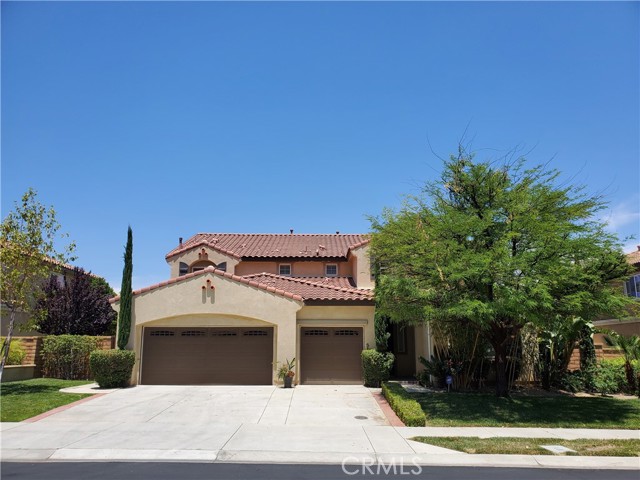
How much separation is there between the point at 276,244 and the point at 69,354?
535 inches

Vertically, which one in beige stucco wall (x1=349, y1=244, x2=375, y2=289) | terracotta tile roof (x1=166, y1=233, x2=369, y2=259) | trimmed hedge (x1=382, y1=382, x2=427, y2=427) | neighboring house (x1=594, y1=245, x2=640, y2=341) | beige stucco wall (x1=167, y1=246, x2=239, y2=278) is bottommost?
trimmed hedge (x1=382, y1=382, x2=427, y2=427)

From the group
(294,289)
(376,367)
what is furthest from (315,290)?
(376,367)

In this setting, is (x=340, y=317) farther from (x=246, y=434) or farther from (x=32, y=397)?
(x=32, y=397)

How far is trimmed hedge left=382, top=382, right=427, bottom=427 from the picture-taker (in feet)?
40.9

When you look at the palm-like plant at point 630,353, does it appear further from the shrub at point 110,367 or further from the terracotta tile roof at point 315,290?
the shrub at point 110,367

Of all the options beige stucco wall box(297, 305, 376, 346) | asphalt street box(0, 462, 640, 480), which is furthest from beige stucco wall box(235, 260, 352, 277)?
asphalt street box(0, 462, 640, 480)

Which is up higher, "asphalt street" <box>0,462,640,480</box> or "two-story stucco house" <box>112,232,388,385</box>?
"two-story stucco house" <box>112,232,388,385</box>

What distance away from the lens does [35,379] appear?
2072 centimetres

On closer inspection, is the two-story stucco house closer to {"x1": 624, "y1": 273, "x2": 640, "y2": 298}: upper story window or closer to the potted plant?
the potted plant

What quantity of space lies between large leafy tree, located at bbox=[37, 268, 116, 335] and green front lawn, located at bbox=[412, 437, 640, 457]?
60.0 feet

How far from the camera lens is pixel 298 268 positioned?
28.3 meters

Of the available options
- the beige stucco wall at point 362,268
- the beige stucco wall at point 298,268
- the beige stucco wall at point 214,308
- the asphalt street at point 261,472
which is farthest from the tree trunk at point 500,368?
the beige stucco wall at point 298,268

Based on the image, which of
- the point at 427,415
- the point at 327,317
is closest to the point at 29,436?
the point at 427,415

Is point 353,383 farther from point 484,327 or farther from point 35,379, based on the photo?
point 35,379
